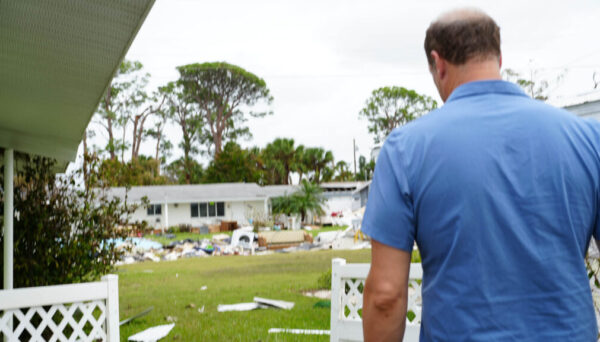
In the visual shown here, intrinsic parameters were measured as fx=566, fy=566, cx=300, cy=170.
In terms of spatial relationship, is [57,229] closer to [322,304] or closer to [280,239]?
[322,304]

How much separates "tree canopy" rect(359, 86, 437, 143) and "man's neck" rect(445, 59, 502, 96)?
62905mm

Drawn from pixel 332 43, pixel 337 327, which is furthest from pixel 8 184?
pixel 332 43

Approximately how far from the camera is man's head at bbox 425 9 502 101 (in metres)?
1.63

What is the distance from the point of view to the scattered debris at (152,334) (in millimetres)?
7043

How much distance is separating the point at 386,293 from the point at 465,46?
2.44 feet

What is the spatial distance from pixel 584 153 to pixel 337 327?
315cm

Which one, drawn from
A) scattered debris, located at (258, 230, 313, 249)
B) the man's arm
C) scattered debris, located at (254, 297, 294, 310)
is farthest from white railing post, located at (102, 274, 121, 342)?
scattered debris, located at (258, 230, 313, 249)

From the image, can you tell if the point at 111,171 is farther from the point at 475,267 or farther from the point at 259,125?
the point at 259,125

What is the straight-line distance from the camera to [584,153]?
1581mm

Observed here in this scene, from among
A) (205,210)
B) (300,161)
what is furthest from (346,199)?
(205,210)

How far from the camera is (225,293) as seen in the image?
1138cm

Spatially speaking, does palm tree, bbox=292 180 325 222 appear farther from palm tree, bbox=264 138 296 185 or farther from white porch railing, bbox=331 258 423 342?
white porch railing, bbox=331 258 423 342

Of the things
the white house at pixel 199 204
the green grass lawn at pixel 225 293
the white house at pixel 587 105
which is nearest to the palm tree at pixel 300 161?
the white house at pixel 199 204

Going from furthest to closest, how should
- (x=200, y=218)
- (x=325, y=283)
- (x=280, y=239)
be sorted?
1. (x=200, y=218)
2. (x=280, y=239)
3. (x=325, y=283)
